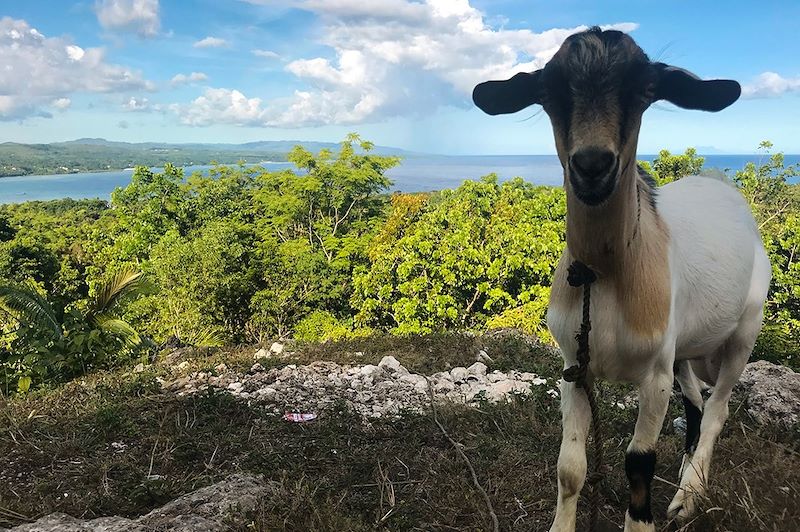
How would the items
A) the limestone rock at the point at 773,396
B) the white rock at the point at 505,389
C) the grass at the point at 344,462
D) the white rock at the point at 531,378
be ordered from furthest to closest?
the white rock at the point at 531,378 < the white rock at the point at 505,389 < the limestone rock at the point at 773,396 < the grass at the point at 344,462

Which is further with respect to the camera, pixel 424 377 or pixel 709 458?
pixel 424 377

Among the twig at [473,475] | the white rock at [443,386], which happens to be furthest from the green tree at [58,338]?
the twig at [473,475]

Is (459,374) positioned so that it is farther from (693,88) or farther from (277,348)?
(693,88)

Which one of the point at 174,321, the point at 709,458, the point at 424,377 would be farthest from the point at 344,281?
the point at 709,458

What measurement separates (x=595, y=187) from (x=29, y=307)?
755 centimetres

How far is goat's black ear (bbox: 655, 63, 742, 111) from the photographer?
1.95 m

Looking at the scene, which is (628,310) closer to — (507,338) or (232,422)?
(232,422)

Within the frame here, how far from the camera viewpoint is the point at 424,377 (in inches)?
262

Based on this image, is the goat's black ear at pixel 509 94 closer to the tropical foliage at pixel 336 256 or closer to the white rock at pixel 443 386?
the white rock at pixel 443 386

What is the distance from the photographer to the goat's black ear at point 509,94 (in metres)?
2.15

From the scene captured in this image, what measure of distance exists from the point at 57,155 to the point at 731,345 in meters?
149

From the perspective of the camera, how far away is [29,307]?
7250 mm

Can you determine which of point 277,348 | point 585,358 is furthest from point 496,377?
point 585,358

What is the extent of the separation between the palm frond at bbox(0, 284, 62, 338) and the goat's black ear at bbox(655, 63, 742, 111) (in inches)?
302
